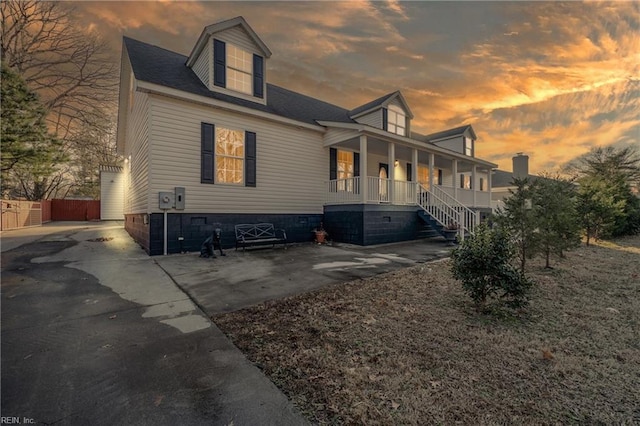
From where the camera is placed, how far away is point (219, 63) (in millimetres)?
9438

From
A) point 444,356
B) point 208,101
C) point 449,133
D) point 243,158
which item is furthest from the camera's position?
point 449,133

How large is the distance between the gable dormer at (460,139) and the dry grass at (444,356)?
573 inches

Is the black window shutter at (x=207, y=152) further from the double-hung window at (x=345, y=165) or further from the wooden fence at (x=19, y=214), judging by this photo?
the wooden fence at (x=19, y=214)

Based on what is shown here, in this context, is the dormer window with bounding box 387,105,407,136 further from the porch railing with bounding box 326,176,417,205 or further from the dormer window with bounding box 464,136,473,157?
the dormer window with bounding box 464,136,473,157

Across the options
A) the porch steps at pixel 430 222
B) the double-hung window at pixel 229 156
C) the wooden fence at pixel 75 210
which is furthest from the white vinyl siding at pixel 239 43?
the wooden fence at pixel 75 210

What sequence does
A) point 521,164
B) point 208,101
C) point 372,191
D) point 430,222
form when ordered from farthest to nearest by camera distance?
point 521,164
point 430,222
point 372,191
point 208,101

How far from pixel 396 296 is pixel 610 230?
14.6 metres

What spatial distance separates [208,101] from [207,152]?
157 cm

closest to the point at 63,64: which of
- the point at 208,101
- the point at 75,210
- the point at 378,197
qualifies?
the point at 75,210

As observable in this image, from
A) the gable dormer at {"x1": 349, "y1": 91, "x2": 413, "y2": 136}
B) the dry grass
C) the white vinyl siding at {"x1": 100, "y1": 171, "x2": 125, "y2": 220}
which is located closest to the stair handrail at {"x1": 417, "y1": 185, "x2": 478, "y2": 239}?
the gable dormer at {"x1": 349, "y1": 91, "x2": 413, "y2": 136}

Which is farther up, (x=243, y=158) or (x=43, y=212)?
(x=243, y=158)

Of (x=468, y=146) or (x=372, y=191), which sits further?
(x=468, y=146)

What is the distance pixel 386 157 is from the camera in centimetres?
1480

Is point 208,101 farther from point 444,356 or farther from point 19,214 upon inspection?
point 19,214
